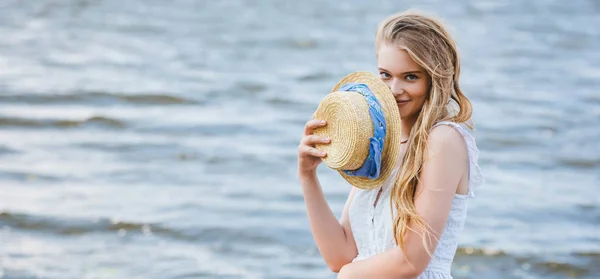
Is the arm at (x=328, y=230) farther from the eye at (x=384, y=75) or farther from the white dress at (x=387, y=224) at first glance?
the eye at (x=384, y=75)

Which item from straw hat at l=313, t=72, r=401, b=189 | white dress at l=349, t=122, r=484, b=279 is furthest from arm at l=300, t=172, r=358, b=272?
straw hat at l=313, t=72, r=401, b=189

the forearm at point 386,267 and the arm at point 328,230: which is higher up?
the arm at point 328,230

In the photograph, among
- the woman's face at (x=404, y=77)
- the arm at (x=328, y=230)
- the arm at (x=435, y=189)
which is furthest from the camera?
the arm at (x=328, y=230)

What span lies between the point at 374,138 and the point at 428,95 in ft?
0.87

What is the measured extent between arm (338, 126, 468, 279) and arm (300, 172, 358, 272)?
1.27 feet

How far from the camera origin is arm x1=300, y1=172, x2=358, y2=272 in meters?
3.21

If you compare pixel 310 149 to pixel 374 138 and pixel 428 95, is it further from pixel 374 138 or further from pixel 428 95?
pixel 428 95

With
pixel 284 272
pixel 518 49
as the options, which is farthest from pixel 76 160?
pixel 518 49

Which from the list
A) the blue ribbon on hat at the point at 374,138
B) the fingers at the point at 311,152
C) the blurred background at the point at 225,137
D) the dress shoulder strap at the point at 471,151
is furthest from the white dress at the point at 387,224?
the blurred background at the point at 225,137

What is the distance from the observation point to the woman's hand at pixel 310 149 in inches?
115

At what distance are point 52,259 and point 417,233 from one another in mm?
3583

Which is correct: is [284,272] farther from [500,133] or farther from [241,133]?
[500,133]

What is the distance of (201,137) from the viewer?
28.6 feet

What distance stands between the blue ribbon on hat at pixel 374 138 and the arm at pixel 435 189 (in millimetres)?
141
